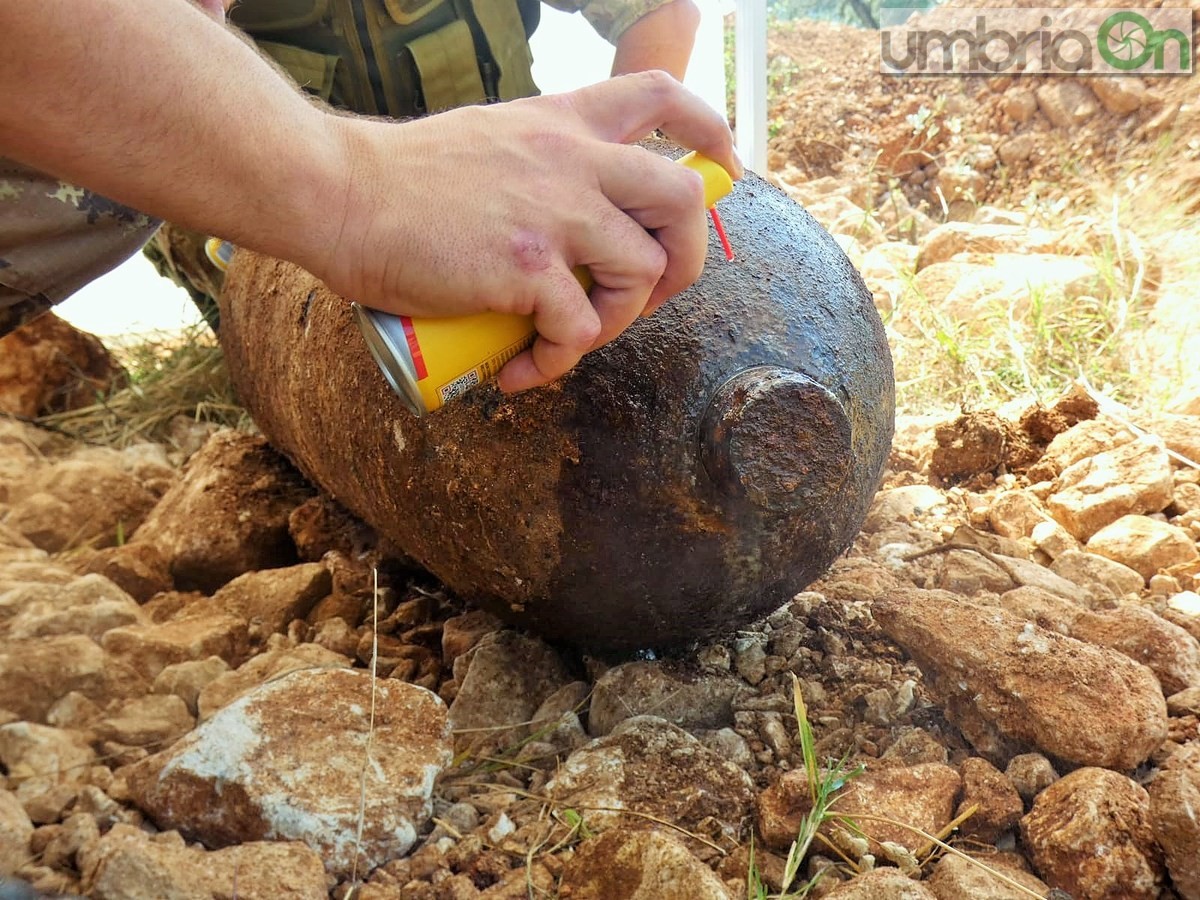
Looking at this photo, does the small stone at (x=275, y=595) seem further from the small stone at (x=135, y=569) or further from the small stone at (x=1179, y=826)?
the small stone at (x=1179, y=826)

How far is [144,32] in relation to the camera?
2.91 ft

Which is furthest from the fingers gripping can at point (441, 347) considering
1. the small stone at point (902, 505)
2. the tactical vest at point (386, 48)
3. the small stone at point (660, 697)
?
the tactical vest at point (386, 48)

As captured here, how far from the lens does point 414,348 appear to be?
42.7 inches

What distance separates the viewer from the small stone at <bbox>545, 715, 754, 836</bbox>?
1432mm

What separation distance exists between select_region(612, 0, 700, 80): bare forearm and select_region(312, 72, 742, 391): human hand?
173cm

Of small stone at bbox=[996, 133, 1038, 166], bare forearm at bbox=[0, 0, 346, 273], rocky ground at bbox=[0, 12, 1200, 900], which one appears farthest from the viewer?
small stone at bbox=[996, 133, 1038, 166]

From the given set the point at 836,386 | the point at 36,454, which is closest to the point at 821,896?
the point at 836,386

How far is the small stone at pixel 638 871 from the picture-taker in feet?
4.01

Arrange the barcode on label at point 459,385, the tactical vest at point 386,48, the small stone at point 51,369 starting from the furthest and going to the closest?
the small stone at point 51,369, the tactical vest at point 386,48, the barcode on label at point 459,385

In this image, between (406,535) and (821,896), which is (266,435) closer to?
(406,535)

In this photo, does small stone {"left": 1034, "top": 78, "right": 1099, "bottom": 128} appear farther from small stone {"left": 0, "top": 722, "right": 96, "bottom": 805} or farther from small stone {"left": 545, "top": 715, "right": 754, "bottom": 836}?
small stone {"left": 0, "top": 722, "right": 96, "bottom": 805}

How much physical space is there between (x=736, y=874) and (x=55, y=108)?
117 centimetres

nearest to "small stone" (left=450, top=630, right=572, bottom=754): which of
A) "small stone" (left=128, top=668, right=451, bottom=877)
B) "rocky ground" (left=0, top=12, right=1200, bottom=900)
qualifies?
"rocky ground" (left=0, top=12, right=1200, bottom=900)

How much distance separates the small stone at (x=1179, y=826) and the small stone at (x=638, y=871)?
1.82 feet
